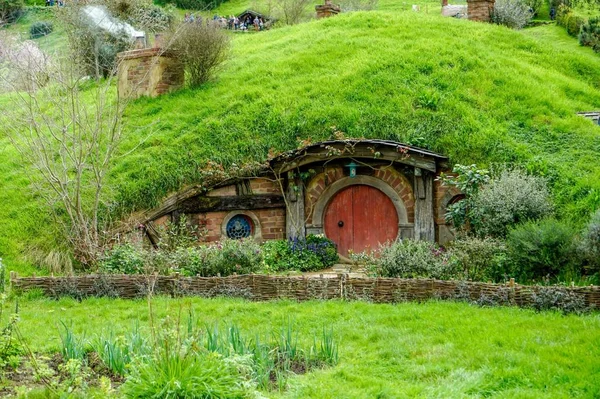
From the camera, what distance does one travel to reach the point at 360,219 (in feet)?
53.2

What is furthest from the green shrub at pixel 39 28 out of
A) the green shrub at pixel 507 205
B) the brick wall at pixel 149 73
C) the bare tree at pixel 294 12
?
the green shrub at pixel 507 205

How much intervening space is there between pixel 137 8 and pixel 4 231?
14139 millimetres

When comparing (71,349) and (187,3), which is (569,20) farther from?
(71,349)

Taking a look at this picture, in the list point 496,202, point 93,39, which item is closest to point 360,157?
point 496,202

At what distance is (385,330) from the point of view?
9.73 metres

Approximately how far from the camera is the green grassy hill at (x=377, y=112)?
16078 millimetres

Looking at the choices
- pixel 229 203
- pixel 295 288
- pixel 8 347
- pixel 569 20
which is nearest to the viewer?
pixel 8 347

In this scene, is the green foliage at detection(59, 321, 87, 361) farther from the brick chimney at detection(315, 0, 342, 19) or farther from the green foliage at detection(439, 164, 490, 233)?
the brick chimney at detection(315, 0, 342, 19)

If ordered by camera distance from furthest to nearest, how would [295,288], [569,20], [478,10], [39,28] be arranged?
[39,28], [569,20], [478,10], [295,288]

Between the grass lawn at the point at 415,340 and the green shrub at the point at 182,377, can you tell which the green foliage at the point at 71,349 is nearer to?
the grass lawn at the point at 415,340

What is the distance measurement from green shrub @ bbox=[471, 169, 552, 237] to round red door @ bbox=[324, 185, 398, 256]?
2352 mm

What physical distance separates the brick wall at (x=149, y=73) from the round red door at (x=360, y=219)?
19.4ft

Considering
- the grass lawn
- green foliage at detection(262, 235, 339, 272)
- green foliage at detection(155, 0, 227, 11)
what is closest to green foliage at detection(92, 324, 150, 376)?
the grass lawn

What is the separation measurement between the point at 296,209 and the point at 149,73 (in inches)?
237
